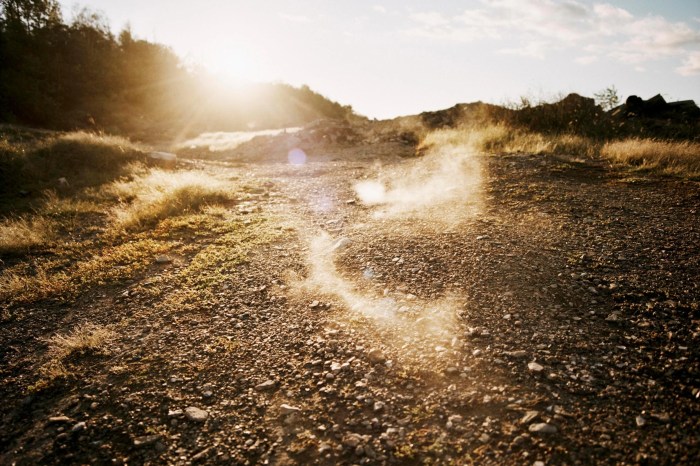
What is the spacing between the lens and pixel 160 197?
8320mm

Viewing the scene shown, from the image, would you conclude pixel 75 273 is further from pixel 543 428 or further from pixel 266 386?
pixel 543 428

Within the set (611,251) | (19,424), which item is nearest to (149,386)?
(19,424)

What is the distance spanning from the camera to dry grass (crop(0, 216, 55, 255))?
617 cm

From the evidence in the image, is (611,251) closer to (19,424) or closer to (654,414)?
(654,414)

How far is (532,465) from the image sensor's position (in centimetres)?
233

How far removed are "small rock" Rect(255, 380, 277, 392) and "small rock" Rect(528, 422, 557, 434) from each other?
208cm

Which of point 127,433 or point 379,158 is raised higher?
point 379,158

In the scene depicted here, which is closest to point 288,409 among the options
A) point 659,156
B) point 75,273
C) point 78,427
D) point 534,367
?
point 78,427

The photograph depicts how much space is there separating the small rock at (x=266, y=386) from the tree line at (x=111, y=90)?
980 inches

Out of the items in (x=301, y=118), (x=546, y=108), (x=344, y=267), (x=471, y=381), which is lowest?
(x=471, y=381)

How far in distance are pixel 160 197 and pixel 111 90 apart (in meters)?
26.2

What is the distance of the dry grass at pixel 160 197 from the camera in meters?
7.42

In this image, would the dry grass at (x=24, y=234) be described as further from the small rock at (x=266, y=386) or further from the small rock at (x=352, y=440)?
the small rock at (x=352, y=440)

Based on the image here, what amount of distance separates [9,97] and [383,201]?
26156 mm
